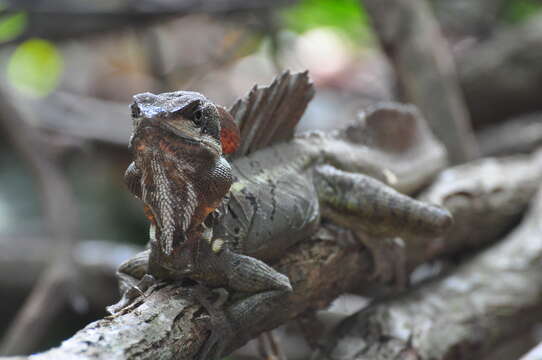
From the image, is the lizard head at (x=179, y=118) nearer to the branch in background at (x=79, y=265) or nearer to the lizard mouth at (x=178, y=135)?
the lizard mouth at (x=178, y=135)

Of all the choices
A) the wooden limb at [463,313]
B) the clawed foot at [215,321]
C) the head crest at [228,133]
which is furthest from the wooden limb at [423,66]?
the clawed foot at [215,321]

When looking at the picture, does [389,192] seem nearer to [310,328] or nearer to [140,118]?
[310,328]

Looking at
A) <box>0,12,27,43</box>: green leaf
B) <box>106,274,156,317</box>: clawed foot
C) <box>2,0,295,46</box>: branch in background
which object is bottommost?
<box>106,274,156,317</box>: clawed foot

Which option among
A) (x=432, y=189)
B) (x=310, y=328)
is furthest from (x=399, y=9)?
(x=310, y=328)

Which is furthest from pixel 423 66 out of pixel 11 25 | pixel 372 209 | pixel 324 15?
pixel 11 25

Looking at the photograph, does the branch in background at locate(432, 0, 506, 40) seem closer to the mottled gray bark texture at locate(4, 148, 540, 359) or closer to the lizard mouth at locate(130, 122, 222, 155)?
the mottled gray bark texture at locate(4, 148, 540, 359)

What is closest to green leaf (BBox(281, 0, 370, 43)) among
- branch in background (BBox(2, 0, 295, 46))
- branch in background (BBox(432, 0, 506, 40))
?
branch in background (BBox(2, 0, 295, 46))
